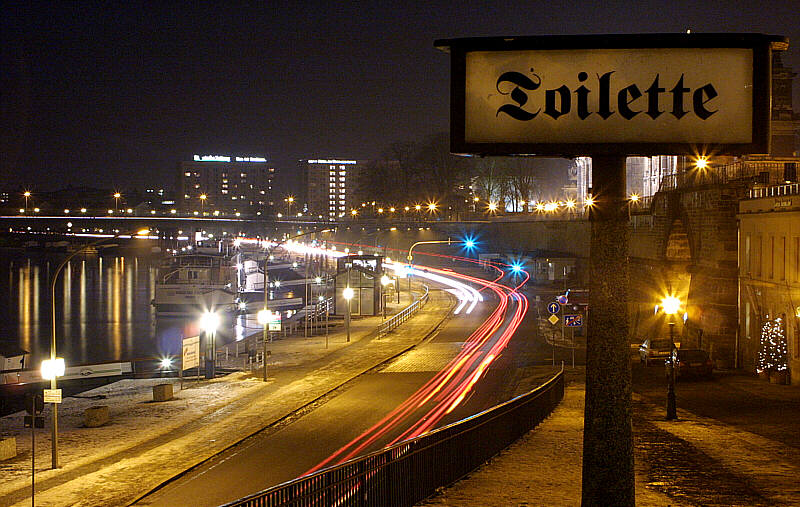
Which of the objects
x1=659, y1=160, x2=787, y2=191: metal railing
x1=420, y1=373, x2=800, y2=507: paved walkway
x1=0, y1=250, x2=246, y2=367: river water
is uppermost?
x1=659, y1=160, x2=787, y2=191: metal railing

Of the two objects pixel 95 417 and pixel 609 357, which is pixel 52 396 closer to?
pixel 95 417

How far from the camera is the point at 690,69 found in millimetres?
6723

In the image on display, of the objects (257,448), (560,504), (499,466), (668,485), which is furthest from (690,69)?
(257,448)

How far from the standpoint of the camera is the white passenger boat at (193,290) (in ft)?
337

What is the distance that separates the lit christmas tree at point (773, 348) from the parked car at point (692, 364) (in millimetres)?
2386

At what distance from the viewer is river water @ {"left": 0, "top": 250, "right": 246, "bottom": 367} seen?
75250 mm

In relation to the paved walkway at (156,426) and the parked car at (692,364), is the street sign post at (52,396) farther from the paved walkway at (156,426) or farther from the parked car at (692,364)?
the parked car at (692,364)

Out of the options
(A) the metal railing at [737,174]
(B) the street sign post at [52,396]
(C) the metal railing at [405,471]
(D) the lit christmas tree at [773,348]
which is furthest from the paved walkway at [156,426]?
(A) the metal railing at [737,174]

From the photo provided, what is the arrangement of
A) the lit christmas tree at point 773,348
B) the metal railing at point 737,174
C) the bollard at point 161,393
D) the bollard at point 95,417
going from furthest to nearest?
the metal railing at point 737,174 → the lit christmas tree at point 773,348 → the bollard at point 161,393 → the bollard at point 95,417

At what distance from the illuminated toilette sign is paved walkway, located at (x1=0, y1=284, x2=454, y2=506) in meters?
15.7

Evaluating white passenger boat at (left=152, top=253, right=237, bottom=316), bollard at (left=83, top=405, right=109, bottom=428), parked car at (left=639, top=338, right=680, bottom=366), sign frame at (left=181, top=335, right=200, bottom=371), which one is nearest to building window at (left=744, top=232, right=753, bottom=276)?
parked car at (left=639, top=338, right=680, bottom=366)

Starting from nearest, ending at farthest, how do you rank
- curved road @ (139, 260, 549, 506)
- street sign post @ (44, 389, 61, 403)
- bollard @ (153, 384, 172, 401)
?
1. curved road @ (139, 260, 549, 506)
2. street sign post @ (44, 389, 61, 403)
3. bollard @ (153, 384, 172, 401)

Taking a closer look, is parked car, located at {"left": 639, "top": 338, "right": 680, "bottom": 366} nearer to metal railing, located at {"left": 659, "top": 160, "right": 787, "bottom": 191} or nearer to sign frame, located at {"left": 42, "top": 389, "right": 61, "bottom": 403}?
metal railing, located at {"left": 659, "top": 160, "right": 787, "bottom": 191}

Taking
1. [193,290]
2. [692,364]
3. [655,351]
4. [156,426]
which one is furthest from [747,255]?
[193,290]
